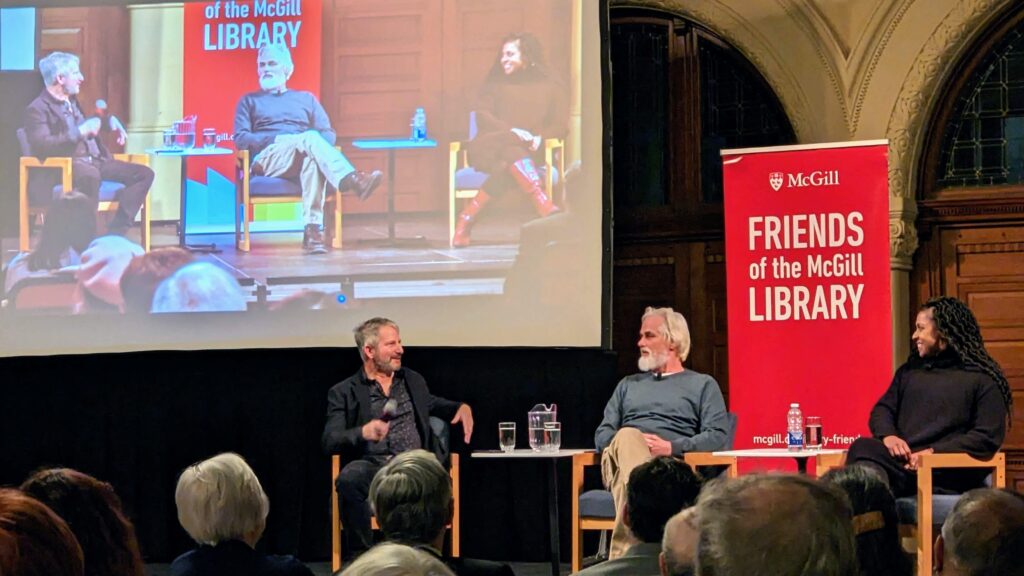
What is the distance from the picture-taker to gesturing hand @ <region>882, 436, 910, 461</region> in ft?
15.7

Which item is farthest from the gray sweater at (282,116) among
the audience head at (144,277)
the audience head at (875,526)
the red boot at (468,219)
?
the audience head at (875,526)

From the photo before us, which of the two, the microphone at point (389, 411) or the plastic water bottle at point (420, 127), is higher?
the plastic water bottle at point (420, 127)

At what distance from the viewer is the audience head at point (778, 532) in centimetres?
124

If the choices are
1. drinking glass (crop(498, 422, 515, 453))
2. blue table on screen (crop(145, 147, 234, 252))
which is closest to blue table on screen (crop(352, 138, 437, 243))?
blue table on screen (crop(145, 147, 234, 252))

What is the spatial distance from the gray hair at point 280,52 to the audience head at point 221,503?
12.4ft

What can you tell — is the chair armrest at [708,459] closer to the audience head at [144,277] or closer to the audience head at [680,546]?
the audience head at [144,277]

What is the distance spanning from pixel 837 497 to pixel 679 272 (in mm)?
5673

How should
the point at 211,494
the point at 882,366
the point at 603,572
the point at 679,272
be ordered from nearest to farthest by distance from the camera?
1. the point at 603,572
2. the point at 211,494
3. the point at 882,366
4. the point at 679,272

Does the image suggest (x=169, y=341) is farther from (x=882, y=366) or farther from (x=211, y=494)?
(x=211, y=494)

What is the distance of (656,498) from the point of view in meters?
2.63

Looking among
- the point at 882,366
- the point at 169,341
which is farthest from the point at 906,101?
the point at 169,341

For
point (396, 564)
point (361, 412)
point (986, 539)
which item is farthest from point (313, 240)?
point (396, 564)

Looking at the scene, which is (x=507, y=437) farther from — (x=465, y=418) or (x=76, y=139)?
(x=76, y=139)

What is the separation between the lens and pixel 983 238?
252 inches
